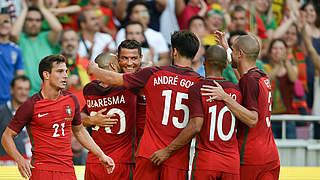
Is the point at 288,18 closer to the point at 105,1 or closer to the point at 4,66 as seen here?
the point at 105,1

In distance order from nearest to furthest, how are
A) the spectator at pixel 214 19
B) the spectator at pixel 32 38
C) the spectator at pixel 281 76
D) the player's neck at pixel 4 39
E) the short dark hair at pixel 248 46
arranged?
the short dark hair at pixel 248 46, the player's neck at pixel 4 39, the spectator at pixel 32 38, the spectator at pixel 281 76, the spectator at pixel 214 19

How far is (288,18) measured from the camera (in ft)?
37.8

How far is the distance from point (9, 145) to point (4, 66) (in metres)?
4.43

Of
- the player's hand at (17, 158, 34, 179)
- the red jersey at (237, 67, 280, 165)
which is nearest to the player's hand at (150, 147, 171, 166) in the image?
the red jersey at (237, 67, 280, 165)

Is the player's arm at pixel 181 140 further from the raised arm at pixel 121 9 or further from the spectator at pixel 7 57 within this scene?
the raised arm at pixel 121 9

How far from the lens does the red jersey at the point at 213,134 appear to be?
5.28 metres

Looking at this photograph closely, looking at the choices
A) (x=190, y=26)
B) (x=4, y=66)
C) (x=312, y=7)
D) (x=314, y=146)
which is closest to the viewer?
(x=314, y=146)

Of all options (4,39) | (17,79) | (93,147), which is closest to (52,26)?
(4,39)

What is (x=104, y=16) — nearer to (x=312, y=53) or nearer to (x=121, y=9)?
(x=121, y=9)

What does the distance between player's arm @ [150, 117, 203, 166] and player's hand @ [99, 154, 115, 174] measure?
0.55m

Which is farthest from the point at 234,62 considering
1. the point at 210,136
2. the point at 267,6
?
the point at 267,6

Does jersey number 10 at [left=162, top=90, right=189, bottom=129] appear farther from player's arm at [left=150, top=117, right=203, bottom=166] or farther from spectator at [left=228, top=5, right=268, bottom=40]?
spectator at [left=228, top=5, right=268, bottom=40]

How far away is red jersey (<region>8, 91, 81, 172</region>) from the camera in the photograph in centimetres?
554

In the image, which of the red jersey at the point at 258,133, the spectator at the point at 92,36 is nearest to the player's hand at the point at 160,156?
the red jersey at the point at 258,133
